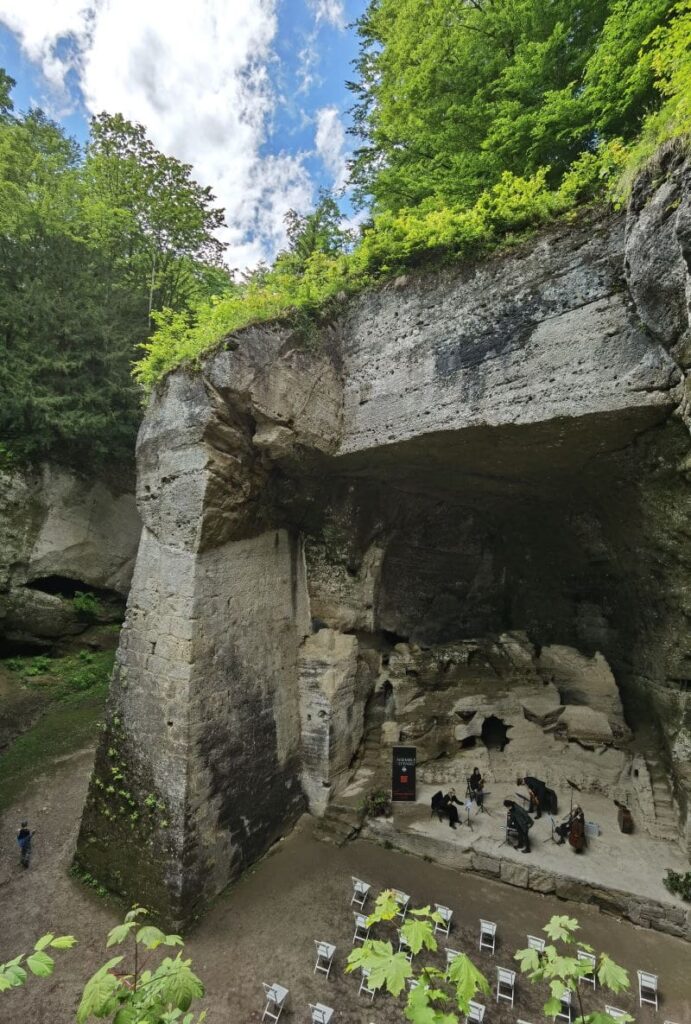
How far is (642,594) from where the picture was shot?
796cm

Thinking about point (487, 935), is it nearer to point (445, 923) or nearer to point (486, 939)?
point (486, 939)

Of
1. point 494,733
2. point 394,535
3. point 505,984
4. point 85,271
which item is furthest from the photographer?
point 85,271

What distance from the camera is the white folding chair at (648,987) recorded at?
5.17m

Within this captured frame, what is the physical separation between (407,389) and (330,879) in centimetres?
705

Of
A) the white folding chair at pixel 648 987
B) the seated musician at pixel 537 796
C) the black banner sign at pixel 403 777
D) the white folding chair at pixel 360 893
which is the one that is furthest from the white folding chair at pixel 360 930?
the seated musician at pixel 537 796

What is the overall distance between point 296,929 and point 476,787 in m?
3.49

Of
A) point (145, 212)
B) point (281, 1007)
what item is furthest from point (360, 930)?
point (145, 212)

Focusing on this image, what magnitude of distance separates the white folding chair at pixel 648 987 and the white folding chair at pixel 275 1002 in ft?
12.3

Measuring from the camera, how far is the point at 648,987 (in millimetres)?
5211

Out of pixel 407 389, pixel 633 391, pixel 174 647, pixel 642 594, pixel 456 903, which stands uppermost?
pixel 407 389

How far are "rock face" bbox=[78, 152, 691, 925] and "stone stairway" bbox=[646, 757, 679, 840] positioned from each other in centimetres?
11

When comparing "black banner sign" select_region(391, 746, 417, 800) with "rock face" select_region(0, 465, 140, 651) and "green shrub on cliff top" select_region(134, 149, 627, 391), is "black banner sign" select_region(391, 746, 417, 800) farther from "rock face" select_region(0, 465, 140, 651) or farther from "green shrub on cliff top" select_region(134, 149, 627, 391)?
"rock face" select_region(0, 465, 140, 651)

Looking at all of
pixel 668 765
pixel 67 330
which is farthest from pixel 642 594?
pixel 67 330

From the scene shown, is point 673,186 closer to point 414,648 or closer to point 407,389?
point 407,389
